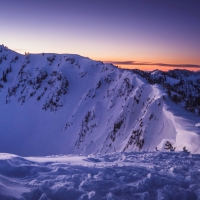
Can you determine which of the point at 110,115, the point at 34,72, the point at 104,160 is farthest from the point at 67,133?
the point at 104,160

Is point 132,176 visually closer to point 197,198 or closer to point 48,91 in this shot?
point 197,198

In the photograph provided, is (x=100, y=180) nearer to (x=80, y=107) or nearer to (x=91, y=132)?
(x=91, y=132)

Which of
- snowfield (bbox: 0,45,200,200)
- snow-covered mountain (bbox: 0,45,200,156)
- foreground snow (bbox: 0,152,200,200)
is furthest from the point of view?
snow-covered mountain (bbox: 0,45,200,156)

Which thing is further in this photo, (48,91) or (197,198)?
(48,91)

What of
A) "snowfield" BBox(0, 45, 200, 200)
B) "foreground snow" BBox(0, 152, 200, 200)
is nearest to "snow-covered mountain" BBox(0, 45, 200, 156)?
"snowfield" BBox(0, 45, 200, 200)

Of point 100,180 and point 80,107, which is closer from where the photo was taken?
point 100,180

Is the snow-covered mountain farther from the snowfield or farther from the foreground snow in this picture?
the foreground snow

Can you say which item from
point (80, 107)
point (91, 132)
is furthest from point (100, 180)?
point (80, 107)
